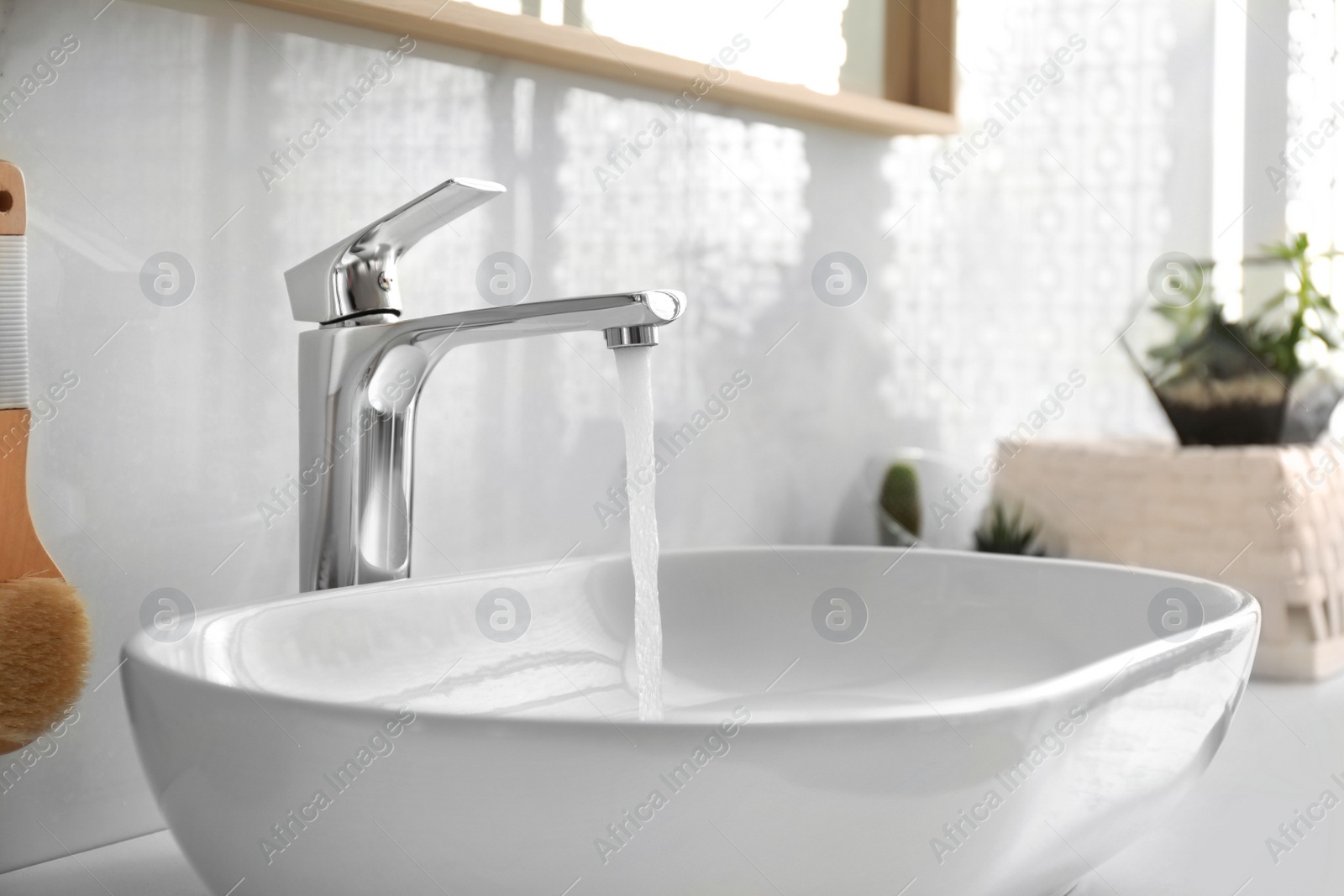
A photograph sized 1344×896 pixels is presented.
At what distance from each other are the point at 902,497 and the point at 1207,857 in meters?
0.50

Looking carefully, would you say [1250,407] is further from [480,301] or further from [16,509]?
[16,509]

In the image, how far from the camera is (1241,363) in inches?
41.8

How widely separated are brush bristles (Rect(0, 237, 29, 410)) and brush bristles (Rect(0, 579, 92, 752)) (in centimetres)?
8

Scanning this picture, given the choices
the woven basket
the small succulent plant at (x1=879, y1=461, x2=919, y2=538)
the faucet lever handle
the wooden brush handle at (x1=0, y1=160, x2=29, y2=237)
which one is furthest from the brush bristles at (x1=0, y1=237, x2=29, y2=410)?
the woven basket

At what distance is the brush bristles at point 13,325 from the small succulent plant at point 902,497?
A: 696mm

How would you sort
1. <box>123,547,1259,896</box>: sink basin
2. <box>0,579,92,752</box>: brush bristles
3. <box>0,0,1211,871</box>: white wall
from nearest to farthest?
<box>123,547,1259,896</box>: sink basin → <box>0,579,92,752</box>: brush bristles → <box>0,0,1211,871</box>: white wall

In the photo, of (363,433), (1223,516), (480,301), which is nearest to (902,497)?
(1223,516)

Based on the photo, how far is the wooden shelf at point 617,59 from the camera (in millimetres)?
650

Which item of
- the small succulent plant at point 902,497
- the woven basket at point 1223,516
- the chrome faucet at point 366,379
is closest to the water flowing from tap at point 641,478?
the chrome faucet at point 366,379

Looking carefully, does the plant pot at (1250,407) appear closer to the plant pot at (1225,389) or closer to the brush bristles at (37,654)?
the plant pot at (1225,389)

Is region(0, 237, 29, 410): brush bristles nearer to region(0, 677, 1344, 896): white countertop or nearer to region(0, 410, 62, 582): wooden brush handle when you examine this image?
region(0, 410, 62, 582): wooden brush handle

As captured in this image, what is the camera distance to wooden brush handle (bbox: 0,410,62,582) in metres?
0.50

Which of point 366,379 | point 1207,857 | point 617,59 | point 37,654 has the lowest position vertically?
point 1207,857

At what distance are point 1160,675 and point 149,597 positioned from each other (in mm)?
460
